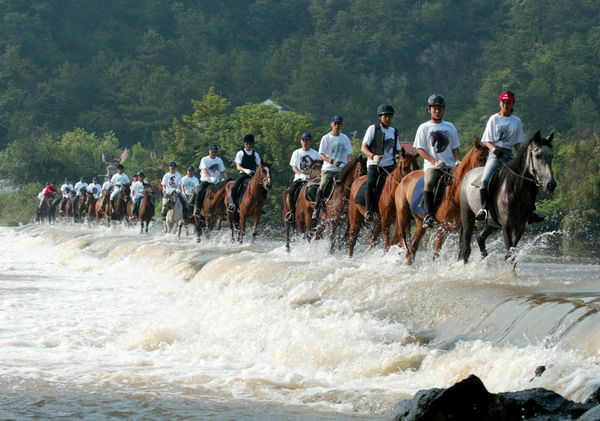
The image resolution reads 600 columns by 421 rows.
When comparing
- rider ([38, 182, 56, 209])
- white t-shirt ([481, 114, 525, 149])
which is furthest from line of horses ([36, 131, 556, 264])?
rider ([38, 182, 56, 209])

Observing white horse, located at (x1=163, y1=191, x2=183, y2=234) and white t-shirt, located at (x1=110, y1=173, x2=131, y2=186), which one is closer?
white horse, located at (x1=163, y1=191, x2=183, y2=234)

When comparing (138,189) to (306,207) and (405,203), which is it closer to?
(306,207)

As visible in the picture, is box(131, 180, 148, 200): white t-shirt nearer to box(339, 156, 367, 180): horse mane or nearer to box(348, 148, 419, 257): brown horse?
box(339, 156, 367, 180): horse mane

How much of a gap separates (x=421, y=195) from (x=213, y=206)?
41.1 ft

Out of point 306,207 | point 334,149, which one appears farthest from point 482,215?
point 306,207

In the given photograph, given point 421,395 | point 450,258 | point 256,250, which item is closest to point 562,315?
→ point 421,395

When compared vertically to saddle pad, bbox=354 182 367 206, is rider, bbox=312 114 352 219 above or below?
above

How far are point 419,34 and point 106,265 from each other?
13577 centimetres

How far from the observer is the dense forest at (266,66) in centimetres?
10988

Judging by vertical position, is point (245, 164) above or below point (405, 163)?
above

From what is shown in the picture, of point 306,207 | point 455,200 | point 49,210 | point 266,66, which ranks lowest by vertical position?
point 49,210

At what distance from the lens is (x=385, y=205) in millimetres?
16812

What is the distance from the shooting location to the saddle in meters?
14.8

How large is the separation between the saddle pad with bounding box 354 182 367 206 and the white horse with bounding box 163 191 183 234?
559 inches
